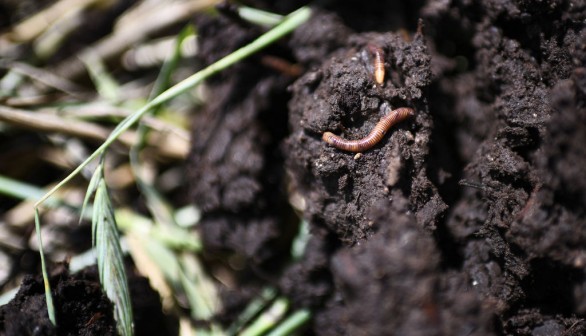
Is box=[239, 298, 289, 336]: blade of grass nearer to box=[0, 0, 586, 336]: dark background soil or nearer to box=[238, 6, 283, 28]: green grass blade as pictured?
box=[0, 0, 586, 336]: dark background soil

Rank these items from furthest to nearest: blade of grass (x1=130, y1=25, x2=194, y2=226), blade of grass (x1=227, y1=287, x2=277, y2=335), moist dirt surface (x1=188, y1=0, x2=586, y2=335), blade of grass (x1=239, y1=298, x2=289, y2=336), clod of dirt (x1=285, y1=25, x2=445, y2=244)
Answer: blade of grass (x1=130, y1=25, x2=194, y2=226)
blade of grass (x1=227, y1=287, x2=277, y2=335)
blade of grass (x1=239, y1=298, x2=289, y2=336)
clod of dirt (x1=285, y1=25, x2=445, y2=244)
moist dirt surface (x1=188, y1=0, x2=586, y2=335)

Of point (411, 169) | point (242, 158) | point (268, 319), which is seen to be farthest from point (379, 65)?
point (268, 319)

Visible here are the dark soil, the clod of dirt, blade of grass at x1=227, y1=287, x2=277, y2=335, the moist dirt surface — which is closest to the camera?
the moist dirt surface

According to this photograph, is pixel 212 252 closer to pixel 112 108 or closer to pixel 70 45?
pixel 112 108

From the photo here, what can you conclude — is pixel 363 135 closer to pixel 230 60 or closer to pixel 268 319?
pixel 230 60

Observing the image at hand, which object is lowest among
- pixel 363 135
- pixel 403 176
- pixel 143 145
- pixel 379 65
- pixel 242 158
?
pixel 143 145

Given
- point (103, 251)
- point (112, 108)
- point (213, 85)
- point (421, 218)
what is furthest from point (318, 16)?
point (103, 251)

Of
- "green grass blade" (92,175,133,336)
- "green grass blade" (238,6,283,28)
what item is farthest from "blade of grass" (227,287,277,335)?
"green grass blade" (238,6,283,28)
